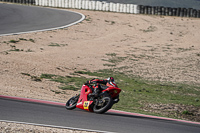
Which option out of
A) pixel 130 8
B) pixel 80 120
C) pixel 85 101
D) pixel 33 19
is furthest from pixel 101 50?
pixel 80 120

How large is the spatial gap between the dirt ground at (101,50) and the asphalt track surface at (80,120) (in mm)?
2639

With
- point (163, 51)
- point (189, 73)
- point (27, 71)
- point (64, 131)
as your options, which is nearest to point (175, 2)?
point (163, 51)

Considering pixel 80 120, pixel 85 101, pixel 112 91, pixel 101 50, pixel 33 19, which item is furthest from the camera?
pixel 33 19

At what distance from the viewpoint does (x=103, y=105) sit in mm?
10023

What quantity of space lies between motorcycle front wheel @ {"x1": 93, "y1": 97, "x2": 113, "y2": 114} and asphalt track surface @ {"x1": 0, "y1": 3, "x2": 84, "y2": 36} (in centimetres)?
1942

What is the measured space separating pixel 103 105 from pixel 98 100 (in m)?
0.23

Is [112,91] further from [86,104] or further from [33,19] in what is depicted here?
[33,19]

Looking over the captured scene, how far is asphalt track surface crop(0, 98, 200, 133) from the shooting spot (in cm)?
863

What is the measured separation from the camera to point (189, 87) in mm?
19047

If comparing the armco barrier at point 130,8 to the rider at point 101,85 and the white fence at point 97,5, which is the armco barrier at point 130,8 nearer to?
the white fence at point 97,5

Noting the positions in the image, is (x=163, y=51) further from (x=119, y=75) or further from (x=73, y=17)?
(x=73, y=17)

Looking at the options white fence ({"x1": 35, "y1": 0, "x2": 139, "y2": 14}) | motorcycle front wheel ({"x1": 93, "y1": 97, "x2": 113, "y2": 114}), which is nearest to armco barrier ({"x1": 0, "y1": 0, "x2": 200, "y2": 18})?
white fence ({"x1": 35, "y1": 0, "x2": 139, "y2": 14})

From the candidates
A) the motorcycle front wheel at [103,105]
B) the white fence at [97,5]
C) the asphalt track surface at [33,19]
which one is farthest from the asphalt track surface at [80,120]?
the white fence at [97,5]

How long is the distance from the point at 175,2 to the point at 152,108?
315ft
